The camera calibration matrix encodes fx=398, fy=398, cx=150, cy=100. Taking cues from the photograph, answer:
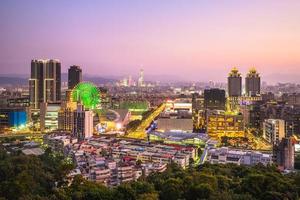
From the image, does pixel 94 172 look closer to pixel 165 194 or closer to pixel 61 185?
pixel 61 185

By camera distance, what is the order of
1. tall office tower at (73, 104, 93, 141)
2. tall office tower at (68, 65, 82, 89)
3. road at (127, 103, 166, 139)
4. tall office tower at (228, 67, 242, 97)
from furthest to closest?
tall office tower at (228, 67, 242, 97) < tall office tower at (68, 65, 82, 89) < road at (127, 103, 166, 139) < tall office tower at (73, 104, 93, 141)

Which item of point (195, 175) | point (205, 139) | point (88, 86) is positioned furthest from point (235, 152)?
point (88, 86)

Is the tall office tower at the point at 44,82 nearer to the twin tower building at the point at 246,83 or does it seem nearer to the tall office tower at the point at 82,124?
the tall office tower at the point at 82,124

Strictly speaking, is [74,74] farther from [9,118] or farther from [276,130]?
[276,130]

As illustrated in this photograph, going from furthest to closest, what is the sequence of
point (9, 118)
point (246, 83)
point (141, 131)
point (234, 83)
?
point (246, 83) → point (234, 83) → point (9, 118) → point (141, 131)

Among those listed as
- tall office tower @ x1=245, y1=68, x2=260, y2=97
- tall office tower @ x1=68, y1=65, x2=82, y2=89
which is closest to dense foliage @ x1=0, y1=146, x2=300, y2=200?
tall office tower @ x1=68, y1=65, x2=82, y2=89

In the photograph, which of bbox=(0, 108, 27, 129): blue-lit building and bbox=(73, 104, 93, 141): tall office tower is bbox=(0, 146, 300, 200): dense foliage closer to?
bbox=(73, 104, 93, 141): tall office tower

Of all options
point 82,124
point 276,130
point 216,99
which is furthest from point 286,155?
point 216,99

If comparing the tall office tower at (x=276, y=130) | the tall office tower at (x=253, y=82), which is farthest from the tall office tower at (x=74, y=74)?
the tall office tower at (x=276, y=130)
